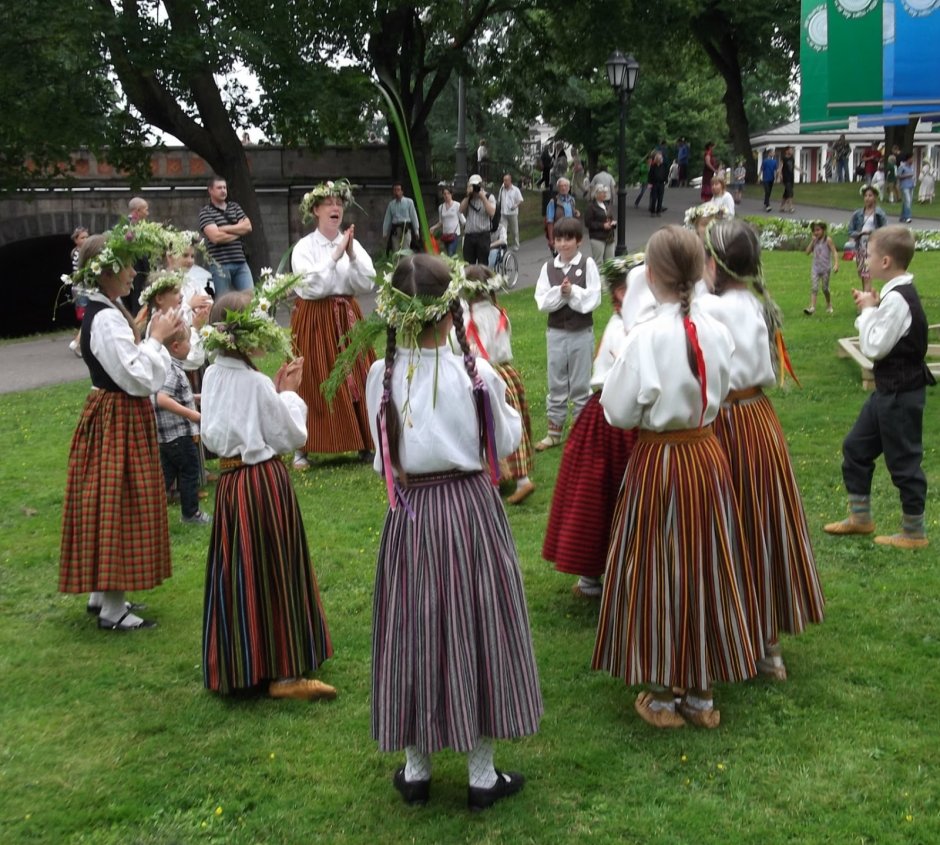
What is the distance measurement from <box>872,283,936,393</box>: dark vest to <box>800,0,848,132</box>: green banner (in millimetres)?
5258

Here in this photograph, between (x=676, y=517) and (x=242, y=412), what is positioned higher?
(x=242, y=412)

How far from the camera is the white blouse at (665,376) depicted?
4.02 m

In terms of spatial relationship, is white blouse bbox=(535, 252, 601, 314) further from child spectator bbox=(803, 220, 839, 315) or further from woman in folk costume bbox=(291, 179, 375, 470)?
child spectator bbox=(803, 220, 839, 315)

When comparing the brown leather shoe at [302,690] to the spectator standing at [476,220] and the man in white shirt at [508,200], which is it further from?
the man in white shirt at [508,200]

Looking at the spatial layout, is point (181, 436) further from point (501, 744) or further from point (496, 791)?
point (496, 791)

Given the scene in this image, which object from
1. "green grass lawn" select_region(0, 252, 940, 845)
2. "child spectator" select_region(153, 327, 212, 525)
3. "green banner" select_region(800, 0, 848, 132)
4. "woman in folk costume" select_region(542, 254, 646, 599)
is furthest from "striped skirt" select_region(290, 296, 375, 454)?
"green banner" select_region(800, 0, 848, 132)

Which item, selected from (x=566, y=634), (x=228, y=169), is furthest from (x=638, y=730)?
(x=228, y=169)

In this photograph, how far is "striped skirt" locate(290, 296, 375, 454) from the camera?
836 centimetres

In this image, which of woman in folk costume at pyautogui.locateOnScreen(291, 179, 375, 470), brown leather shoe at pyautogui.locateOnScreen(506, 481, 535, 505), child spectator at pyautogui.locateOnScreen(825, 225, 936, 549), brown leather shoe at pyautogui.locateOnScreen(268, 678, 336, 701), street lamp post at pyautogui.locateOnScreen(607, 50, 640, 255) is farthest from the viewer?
street lamp post at pyautogui.locateOnScreen(607, 50, 640, 255)

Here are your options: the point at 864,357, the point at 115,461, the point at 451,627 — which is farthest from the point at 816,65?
the point at 451,627

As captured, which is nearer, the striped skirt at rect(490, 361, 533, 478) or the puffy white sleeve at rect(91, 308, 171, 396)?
the puffy white sleeve at rect(91, 308, 171, 396)

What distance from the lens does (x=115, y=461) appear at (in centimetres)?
540

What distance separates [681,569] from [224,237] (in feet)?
26.5

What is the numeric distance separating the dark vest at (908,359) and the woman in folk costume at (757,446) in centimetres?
157
